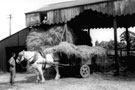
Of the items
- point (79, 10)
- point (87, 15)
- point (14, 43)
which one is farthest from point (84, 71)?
point (14, 43)

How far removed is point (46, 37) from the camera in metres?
18.8

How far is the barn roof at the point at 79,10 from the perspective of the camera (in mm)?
15323

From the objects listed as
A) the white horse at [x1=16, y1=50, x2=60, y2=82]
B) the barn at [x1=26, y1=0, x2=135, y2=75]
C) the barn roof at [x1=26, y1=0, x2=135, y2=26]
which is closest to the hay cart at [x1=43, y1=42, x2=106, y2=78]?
the white horse at [x1=16, y1=50, x2=60, y2=82]

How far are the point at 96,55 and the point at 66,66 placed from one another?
7.35 ft

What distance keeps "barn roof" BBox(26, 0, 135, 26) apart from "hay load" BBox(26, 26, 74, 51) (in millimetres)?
784

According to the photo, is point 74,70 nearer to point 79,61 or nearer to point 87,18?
point 79,61

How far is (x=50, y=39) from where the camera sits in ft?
60.3

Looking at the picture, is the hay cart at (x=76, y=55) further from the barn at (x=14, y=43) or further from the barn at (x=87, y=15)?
the barn at (x=14, y=43)

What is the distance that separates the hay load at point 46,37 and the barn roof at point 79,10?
0.78 meters

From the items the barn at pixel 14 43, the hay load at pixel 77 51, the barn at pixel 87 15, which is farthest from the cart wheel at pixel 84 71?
the barn at pixel 14 43

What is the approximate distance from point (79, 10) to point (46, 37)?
375cm

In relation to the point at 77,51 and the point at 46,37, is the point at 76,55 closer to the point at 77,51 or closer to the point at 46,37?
the point at 77,51

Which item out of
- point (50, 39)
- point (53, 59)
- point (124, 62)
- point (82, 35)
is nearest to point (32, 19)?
point (50, 39)

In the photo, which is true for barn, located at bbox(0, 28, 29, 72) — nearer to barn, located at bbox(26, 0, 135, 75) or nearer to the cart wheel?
barn, located at bbox(26, 0, 135, 75)
